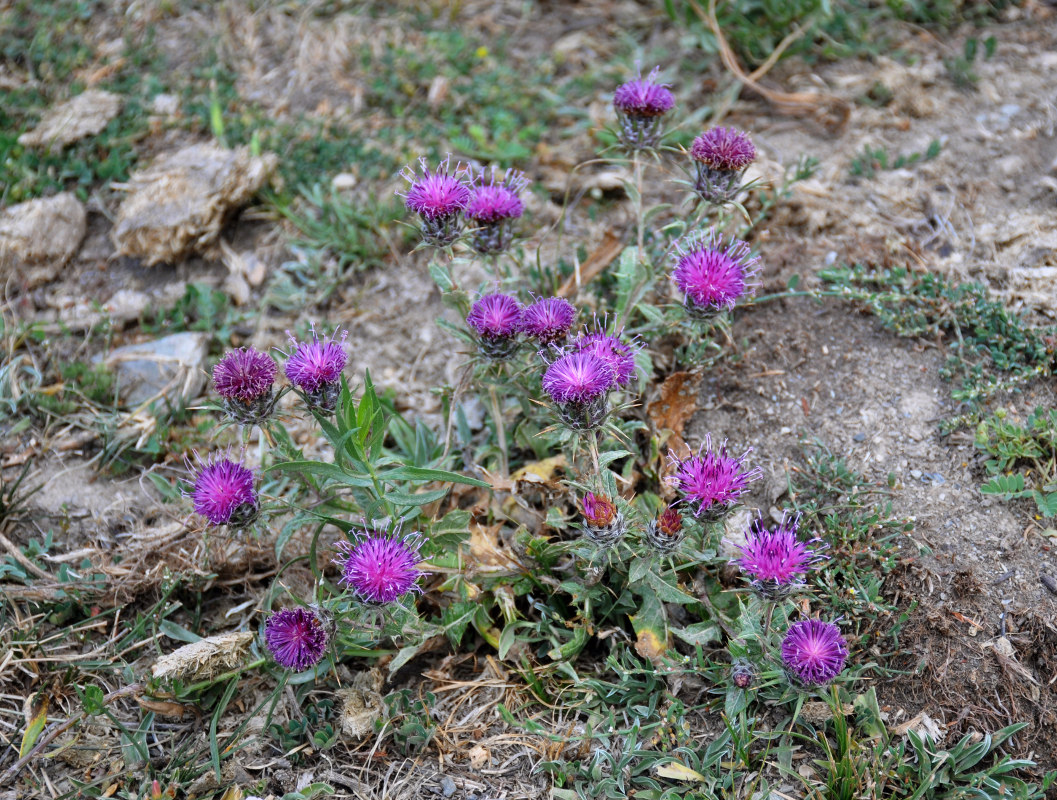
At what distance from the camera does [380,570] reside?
2758 mm

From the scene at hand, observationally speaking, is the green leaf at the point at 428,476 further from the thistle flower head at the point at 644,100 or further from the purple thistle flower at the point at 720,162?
the thistle flower head at the point at 644,100

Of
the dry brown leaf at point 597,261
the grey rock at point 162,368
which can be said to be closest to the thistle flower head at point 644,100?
the dry brown leaf at point 597,261

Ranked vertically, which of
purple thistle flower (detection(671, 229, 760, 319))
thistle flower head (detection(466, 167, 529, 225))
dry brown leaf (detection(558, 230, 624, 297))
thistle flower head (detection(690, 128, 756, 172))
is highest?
thistle flower head (detection(690, 128, 756, 172))

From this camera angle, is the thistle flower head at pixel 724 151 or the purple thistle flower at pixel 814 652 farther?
the thistle flower head at pixel 724 151

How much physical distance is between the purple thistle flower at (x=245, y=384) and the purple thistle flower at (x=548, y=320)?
968 mm

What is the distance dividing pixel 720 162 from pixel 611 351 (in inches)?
37.6

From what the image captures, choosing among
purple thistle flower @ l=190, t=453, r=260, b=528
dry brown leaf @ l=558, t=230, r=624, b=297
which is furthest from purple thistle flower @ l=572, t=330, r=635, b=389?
purple thistle flower @ l=190, t=453, r=260, b=528

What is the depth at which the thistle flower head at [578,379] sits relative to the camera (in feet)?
9.42

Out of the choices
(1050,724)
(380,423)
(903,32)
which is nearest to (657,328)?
(380,423)

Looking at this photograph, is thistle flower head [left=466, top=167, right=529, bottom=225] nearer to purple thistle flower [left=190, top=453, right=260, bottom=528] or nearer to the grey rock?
purple thistle flower [left=190, top=453, right=260, bottom=528]

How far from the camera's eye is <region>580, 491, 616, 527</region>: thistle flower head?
2.86 m

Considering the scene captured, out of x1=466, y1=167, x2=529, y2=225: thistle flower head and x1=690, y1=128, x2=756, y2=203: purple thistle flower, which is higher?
x1=690, y1=128, x2=756, y2=203: purple thistle flower

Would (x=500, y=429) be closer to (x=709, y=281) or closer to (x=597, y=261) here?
(x=709, y=281)

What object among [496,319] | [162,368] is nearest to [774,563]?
[496,319]
